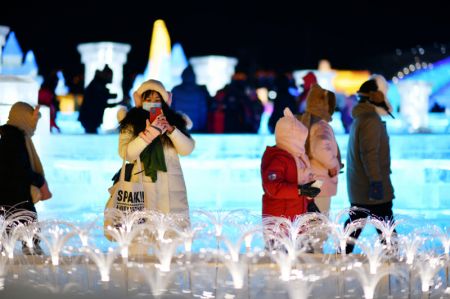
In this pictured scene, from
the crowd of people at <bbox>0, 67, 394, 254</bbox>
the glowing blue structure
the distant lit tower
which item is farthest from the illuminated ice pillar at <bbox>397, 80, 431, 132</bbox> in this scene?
the crowd of people at <bbox>0, 67, 394, 254</bbox>

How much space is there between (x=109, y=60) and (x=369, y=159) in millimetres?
Result: 9199

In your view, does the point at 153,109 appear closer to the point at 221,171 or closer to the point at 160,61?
the point at 221,171

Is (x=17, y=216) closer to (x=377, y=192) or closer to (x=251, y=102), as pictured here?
(x=377, y=192)

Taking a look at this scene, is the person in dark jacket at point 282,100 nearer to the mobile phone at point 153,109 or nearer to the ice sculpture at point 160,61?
the ice sculpture at point 160,61

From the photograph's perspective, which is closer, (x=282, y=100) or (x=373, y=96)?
(x=373, y=96)

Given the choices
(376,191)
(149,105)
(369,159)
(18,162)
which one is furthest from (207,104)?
(149,105)

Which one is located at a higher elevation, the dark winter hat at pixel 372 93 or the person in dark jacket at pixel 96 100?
the person in dark jacket at pixel 96 100

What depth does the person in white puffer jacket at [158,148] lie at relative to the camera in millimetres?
7312

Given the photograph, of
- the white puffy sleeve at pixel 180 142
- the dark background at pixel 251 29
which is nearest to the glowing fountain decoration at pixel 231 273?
the white puffy sleeve at pixel 180 142

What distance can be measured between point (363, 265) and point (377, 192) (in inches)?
90.0

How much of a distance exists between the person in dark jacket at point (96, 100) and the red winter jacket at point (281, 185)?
7139 millimetres

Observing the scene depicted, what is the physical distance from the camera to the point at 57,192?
40.4 ft

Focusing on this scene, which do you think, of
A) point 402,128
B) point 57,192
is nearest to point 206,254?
point 57,192

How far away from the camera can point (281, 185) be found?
727 centimetres
